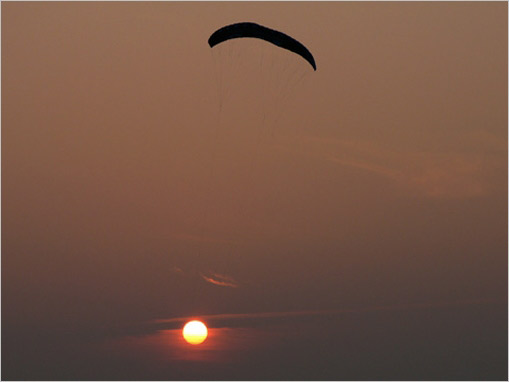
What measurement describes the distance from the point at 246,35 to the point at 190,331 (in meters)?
86.2

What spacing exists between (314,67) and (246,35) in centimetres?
475

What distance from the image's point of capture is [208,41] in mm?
74812

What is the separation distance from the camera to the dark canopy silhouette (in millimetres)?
72812

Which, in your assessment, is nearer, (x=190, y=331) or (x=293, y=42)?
(x=293, y=42)

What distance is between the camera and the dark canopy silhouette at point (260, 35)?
7281 centimetres

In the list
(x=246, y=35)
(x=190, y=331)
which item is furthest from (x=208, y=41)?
(x=190, y=331)

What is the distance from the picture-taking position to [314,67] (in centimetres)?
7400

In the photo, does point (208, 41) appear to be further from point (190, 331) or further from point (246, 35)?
point (190, 331)

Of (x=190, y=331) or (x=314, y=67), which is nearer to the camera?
(x=314, y=67)

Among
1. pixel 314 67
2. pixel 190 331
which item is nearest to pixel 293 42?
pixel 314 67

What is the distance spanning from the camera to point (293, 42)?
7344 cm

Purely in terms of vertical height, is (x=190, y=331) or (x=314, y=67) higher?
(x=190, y=331)

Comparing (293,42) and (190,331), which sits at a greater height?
(190,331)

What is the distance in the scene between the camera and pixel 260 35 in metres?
72.9
